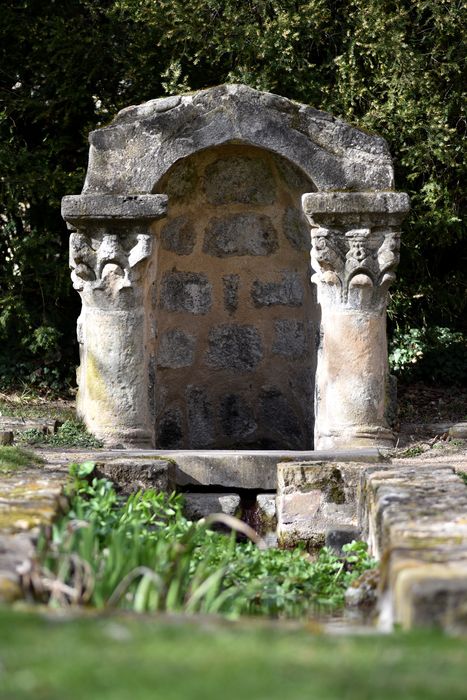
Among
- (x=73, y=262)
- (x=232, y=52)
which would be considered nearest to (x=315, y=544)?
(x=73, y=262)

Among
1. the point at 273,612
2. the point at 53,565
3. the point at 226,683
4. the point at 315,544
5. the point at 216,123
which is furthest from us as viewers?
the point at 216,123

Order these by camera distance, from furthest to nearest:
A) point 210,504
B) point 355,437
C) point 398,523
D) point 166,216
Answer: point 166,216
point 355,437
point 210,504
point 398,523

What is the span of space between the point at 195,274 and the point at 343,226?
60.8 inches

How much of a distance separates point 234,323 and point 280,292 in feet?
1.34

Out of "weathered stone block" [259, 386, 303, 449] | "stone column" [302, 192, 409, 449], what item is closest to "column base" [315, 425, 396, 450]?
"stone column" [302, 192, 409, 449]

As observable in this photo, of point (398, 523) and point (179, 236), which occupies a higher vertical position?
point (179, 236)

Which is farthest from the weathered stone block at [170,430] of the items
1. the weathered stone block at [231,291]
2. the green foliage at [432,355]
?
the green foliage at [432,355]

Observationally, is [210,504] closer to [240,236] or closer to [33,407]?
[240,236]

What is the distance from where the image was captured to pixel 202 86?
37.9 ft

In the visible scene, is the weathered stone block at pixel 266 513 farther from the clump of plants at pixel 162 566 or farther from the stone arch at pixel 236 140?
the stone arch at pixel 236 140

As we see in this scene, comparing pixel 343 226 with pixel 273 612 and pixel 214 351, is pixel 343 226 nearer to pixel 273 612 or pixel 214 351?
pixel 214 351

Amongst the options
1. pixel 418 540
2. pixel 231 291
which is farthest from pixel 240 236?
pixel 418 540

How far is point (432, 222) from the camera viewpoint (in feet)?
36.5

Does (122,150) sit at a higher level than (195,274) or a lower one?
higher
